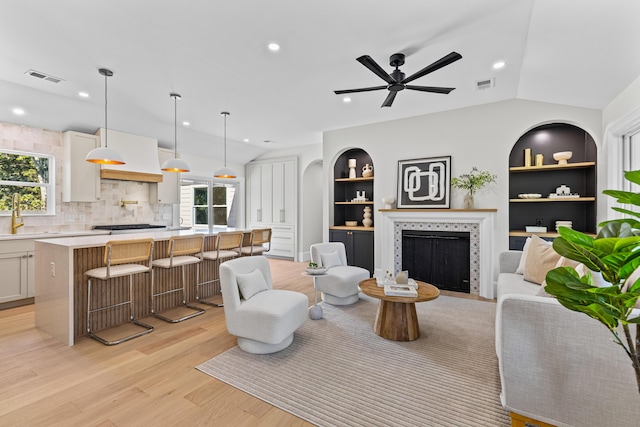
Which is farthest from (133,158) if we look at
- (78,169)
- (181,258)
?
(181,258)

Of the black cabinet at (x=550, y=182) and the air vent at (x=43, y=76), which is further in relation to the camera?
the black cabinet at (x=550, y=182)

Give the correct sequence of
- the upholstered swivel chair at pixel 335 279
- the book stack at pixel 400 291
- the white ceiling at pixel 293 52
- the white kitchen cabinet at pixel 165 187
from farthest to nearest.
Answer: the white kitchen cabinet at pixel 165 187, the upholstered swivel chair at pixel 335 279, the book stack at pixel 400 291, the white ceiling at pixel 293 52

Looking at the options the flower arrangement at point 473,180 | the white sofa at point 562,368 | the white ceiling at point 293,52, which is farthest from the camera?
the flower arrangement at point 473,180

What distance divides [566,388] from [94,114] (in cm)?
608

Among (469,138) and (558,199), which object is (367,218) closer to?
(469,138)

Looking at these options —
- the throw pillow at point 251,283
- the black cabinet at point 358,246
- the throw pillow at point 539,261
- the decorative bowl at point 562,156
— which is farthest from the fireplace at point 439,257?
the throw pillow at point 251,283

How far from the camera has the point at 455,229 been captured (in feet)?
15.2

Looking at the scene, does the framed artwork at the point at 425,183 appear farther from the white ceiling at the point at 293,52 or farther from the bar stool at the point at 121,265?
the bar stool at the point at 121,265

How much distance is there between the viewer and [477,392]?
6.81ft

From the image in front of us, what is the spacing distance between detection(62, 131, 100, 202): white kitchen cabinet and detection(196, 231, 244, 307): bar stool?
2434mm

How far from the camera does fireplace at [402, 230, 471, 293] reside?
464cm

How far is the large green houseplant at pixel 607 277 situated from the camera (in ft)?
2.88

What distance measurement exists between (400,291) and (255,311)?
53.7 inches

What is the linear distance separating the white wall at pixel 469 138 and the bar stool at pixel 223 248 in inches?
93.7
